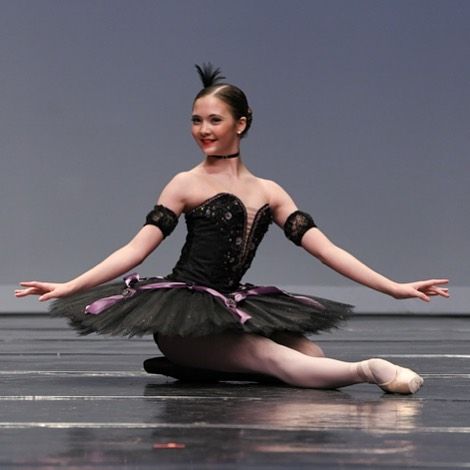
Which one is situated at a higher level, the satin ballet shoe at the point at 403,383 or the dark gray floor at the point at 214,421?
the satin ballet shoe at the point at 403,383

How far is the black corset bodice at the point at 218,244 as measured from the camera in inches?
143

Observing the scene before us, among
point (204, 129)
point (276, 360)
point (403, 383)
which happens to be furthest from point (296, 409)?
point (204, 129)

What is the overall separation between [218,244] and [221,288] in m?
0.11

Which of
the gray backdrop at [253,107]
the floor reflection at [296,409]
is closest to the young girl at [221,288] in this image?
the floor reflection at [296,409]

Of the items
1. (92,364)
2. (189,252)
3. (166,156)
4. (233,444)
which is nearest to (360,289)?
(166,156)

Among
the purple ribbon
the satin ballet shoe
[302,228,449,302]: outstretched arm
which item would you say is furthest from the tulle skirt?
the satin ballet shoe

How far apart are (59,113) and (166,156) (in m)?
0.61

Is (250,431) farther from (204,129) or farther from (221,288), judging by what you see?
(204,129)

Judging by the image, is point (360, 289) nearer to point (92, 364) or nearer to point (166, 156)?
point (166, 156)

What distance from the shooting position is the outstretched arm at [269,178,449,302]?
3453 millimetres

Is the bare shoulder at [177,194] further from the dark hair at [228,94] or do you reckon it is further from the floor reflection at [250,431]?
the floor reflection at [250,431]

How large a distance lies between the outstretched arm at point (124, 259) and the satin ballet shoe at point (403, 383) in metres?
0.67

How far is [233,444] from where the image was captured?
245cm

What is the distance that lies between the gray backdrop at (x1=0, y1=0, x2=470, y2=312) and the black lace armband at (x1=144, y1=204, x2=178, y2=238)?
4.45m
